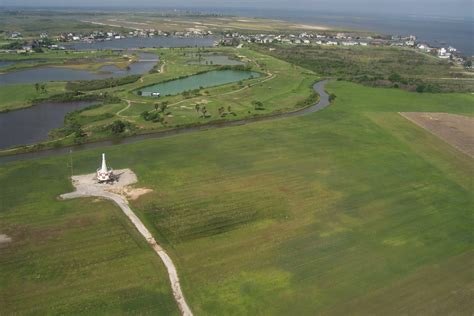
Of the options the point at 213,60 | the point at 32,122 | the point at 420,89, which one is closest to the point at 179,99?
the point at 32,122

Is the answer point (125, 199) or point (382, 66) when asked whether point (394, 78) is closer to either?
point (382, 66)

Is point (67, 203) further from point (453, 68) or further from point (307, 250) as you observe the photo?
point (453, 68)

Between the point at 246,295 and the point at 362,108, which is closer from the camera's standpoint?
the point at 246,295

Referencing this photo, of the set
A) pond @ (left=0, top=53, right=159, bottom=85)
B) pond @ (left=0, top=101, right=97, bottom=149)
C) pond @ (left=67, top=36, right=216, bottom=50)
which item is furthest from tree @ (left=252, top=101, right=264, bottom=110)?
pond @ (left=67, top=36, right=216, bottom=50)

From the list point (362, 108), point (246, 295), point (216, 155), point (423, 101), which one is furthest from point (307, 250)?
point (423, 101)

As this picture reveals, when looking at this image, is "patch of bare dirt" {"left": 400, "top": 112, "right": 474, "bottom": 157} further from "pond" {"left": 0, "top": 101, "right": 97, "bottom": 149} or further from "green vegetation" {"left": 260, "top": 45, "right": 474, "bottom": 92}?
"pond" {"left": 0, "top": 101, "right": 97, "bottom": 149}

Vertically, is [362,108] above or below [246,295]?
above

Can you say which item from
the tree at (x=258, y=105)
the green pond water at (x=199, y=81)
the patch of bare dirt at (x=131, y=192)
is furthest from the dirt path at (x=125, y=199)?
the green pond water at (x=199, y=81)
